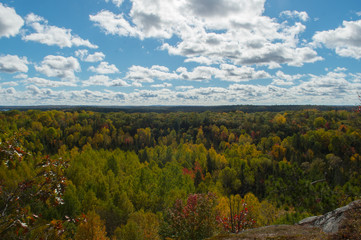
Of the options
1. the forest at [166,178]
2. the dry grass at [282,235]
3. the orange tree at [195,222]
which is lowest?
→ the forest at [166,178]

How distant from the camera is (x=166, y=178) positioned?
5244cm

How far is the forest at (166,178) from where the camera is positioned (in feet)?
18.9

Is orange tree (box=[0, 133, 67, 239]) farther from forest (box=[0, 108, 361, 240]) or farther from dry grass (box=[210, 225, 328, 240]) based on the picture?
dry grass (box=[210, 225, 328, 240])

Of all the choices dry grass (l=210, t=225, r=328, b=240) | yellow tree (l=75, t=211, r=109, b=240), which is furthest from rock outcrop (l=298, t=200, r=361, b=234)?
yellow tree (l=75, t=211, r=109, b=240)

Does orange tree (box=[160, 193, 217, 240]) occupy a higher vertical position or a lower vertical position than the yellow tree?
higher

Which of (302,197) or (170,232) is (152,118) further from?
(170,232)

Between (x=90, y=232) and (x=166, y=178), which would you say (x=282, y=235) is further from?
(x=166, y=178)

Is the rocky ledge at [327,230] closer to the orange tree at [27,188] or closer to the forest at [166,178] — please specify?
the forest at [166,178]

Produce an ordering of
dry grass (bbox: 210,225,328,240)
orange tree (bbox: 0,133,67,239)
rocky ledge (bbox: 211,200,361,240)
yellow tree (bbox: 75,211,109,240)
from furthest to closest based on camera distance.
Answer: yellow tree (bbox: 75,211,109,240), dry grass (bbox: 210,225,328,240), rocky ledge (bbox: 211,200,361,240), orange tree (bbox: 0,133,67,239)

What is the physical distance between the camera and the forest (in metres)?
5.77

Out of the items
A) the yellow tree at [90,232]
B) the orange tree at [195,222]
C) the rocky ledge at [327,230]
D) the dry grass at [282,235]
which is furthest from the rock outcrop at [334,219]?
the yellow tree at [90,232]

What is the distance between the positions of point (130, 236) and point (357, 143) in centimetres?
10365

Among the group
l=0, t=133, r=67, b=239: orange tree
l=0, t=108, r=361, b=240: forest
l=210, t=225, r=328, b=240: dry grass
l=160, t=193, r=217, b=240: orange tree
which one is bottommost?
l=0, t=108, r=361, b=240: forest

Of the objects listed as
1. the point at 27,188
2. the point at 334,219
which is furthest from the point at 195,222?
the point at 27,188
